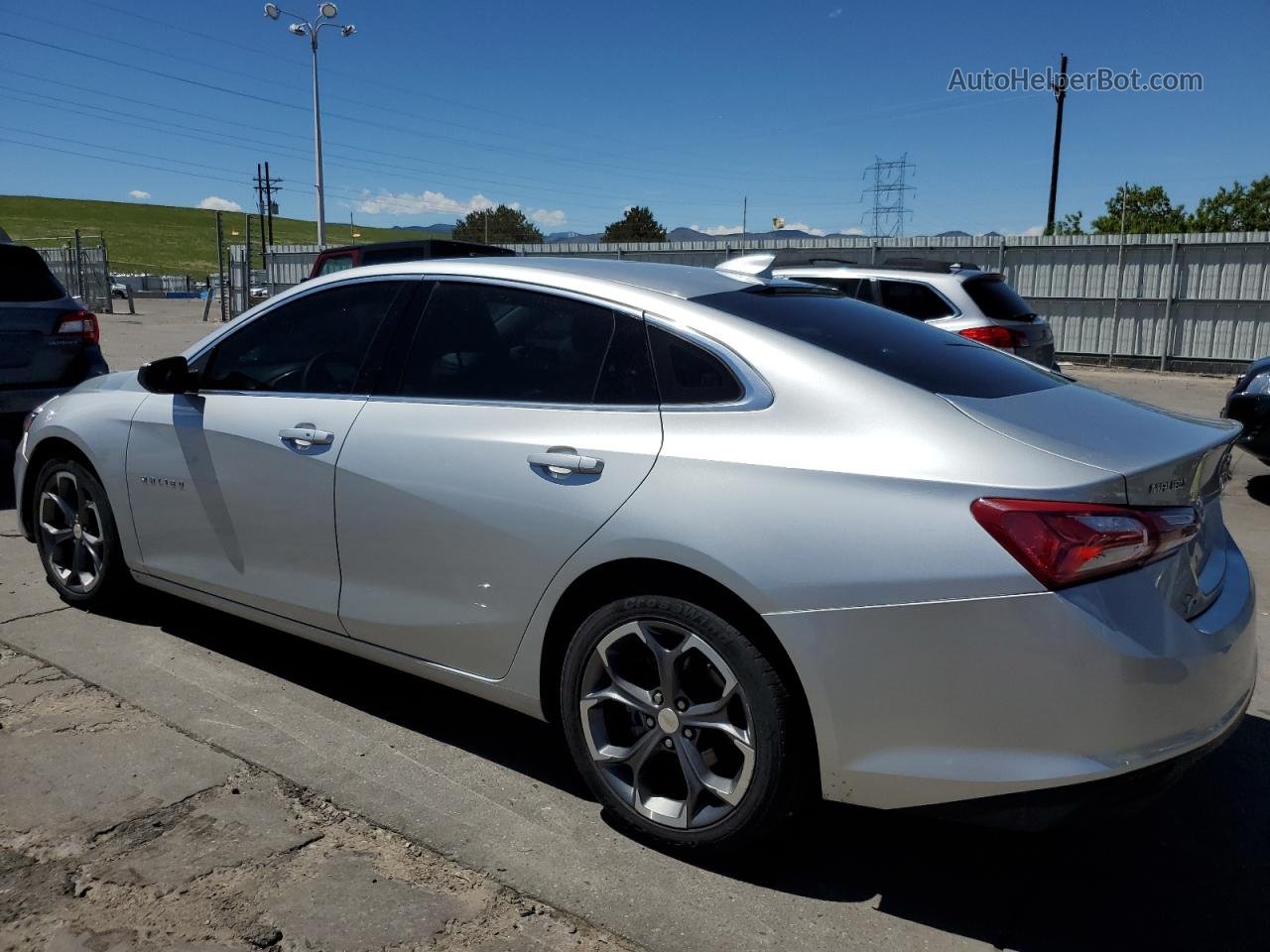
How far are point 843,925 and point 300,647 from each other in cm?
277

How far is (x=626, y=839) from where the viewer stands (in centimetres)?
296

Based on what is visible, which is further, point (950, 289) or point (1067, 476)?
point (950, 289)

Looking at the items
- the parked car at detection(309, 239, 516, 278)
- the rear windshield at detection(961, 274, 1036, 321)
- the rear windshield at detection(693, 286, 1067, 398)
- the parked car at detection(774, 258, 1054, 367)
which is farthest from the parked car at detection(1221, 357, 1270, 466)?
the parked car at detection(309, 239, 516, 278)

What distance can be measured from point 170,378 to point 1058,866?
357 centimetres

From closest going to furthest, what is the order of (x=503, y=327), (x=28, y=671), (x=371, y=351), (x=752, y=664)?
(x=752, y=664) → (x=503, y=327) → (x=371, y=351) → (x=28, y=671)

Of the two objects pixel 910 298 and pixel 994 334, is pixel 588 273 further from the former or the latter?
pixel 910 298

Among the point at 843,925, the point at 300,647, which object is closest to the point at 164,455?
the point at 300,647

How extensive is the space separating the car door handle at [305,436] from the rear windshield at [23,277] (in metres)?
4.97

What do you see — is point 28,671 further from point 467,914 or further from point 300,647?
point 467,914

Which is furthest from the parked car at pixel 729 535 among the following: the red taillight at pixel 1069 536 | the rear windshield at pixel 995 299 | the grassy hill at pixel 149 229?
the grassy hill at pixel 149 229

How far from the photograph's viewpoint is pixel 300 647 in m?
4.46

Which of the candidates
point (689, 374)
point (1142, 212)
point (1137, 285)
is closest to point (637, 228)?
point (1142, 212)

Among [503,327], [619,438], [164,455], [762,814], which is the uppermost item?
[503,327]

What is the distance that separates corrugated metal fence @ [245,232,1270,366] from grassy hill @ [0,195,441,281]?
6986 cm
